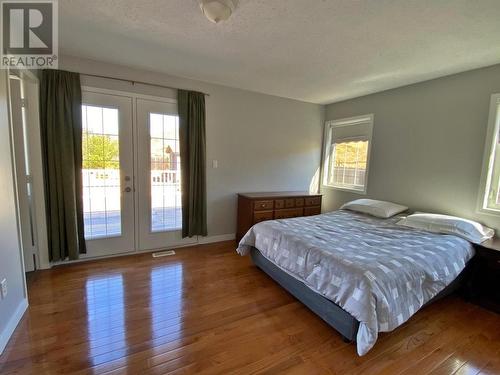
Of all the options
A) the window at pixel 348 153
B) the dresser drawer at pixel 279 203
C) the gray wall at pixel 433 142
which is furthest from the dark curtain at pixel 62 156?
the gray wall at pixel 433 142

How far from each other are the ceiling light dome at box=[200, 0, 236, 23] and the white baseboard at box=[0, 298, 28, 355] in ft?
8.85

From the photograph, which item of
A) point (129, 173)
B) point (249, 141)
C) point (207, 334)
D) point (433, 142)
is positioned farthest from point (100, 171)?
point (433, 142)

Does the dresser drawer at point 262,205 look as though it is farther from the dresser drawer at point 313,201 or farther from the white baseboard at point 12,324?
the white baseboard at point 12,324

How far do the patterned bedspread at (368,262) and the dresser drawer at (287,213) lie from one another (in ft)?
3.12

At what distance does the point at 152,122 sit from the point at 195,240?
190 centimetres

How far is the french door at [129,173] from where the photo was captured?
3010 millimetres

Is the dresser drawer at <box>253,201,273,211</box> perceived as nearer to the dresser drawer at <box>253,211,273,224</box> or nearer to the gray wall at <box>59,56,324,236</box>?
the dresser drawer at <box>253,211,273,224</box>

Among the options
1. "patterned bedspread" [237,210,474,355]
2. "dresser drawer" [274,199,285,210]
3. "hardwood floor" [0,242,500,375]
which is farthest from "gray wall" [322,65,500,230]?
"dresser drawer" [274,199,285,210]

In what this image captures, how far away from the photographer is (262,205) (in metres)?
3.75

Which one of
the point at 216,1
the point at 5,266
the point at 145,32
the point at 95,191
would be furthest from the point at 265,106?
the point at 5,266

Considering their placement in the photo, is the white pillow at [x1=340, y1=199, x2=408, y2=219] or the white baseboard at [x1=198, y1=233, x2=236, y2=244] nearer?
the white pillow at [x1=340, y1=199, x2=408, y2=219]

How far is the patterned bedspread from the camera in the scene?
1.68 m

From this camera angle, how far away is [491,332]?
2.04 meters

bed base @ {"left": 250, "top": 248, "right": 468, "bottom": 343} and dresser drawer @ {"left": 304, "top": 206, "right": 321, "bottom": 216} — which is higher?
dresser drawer @ {"left": 304, "top": 206, "right": 321, "bottom": 216}
